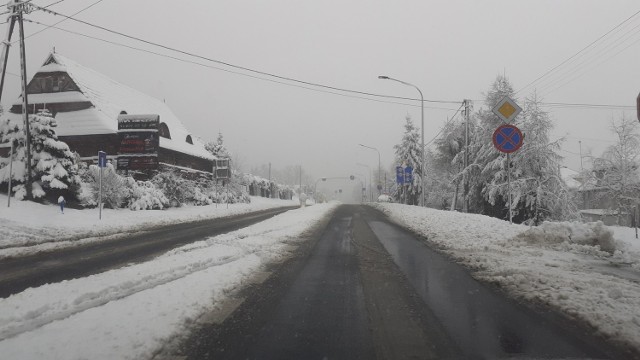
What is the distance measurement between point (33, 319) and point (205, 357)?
213 centimetres

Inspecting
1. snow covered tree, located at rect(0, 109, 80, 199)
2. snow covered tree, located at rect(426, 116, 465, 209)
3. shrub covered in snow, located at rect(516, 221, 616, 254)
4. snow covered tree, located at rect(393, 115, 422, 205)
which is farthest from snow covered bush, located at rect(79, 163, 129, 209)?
snow covered tree, located at rect(393, 115, 422, 205)

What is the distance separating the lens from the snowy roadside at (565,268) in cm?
427

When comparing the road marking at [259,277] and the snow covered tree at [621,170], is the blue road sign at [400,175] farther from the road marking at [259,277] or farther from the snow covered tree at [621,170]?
the road marking at [259,277]

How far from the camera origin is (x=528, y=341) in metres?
3.71

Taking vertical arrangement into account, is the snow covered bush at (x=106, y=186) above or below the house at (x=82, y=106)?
below

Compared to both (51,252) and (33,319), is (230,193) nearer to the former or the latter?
(51,252)

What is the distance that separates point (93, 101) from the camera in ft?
110

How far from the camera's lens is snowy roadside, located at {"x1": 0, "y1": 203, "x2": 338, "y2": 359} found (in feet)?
11.2

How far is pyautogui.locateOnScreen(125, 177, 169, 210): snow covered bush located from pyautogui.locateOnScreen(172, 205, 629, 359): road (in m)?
19.1

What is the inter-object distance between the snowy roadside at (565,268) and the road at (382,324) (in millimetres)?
312

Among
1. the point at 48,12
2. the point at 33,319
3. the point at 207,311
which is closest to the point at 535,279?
the point at 207,311

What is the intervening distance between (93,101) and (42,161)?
16702 mm

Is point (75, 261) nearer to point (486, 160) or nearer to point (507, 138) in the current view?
point (507, 138)

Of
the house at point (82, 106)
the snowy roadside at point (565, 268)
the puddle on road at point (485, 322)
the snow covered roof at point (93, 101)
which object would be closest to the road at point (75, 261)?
the puddle on road at point (485, 322)
